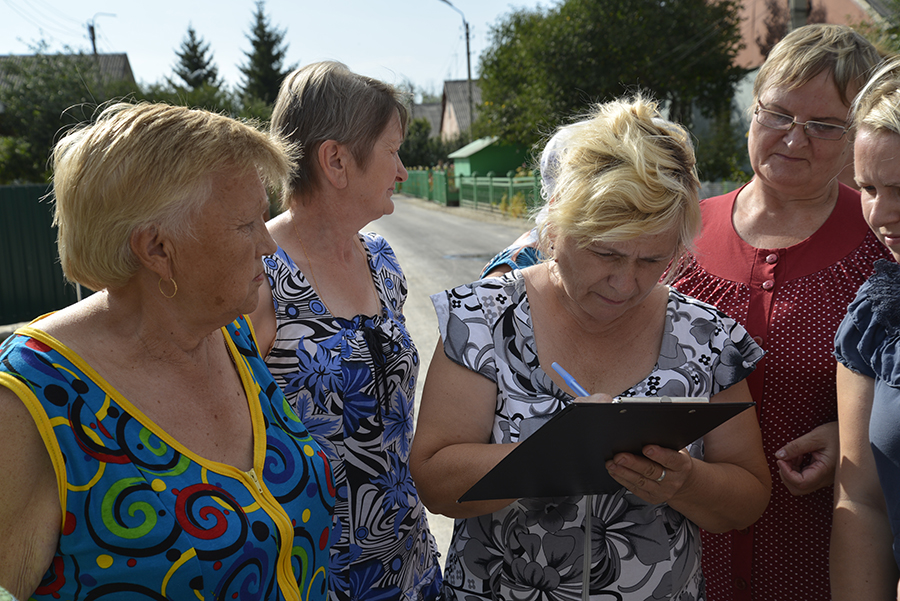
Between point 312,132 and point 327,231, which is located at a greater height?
point 312,132

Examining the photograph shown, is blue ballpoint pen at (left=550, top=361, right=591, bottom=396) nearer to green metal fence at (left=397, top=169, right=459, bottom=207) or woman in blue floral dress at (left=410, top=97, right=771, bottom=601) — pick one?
woman in blue floral dress at (left=410, top=97, right=771, bottom=601)

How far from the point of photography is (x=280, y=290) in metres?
2.08

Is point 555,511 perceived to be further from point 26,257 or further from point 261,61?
point 261,61

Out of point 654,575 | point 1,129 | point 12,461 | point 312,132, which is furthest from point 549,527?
point 1,129

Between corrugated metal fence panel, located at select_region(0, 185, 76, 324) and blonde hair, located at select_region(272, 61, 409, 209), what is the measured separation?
8.14 m

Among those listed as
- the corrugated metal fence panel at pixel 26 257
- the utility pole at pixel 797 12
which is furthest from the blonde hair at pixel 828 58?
the corrugated metal fence panel at pixel 26 257

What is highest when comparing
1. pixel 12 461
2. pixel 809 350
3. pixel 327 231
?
pixel 327 231

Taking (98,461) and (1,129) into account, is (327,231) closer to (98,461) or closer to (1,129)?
(98,461)

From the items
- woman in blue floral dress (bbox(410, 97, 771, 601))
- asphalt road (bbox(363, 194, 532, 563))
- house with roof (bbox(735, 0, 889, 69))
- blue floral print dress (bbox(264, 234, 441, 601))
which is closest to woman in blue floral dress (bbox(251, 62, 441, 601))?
blue floral print dress (bbox(264, 234, 441, 601))

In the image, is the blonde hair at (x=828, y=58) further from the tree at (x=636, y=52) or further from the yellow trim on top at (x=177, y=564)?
the tree at (x=636, y=52)

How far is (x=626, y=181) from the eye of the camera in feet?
5.11

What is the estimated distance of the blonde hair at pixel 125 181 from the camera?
132cm

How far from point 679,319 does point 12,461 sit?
4.89ft

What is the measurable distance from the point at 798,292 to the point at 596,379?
77 cm
